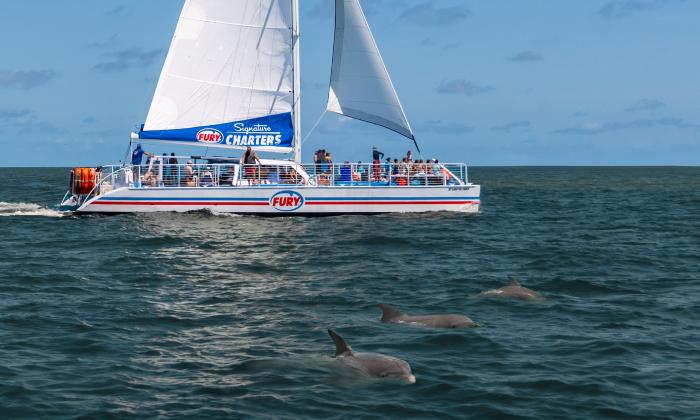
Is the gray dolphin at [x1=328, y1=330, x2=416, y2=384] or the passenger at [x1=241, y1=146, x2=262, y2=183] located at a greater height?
the passenger at [x1=241, y1=146, x2=262, y2=183]

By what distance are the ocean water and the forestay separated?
29.3ft

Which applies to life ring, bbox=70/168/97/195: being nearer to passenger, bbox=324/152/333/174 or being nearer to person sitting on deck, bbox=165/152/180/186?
person sitting on deck, bbox=165/152/180/186

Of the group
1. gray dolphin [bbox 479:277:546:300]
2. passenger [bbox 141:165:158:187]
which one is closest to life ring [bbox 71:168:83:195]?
passenger [bbox 141:165:158:187]

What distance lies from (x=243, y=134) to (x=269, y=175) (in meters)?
2.77

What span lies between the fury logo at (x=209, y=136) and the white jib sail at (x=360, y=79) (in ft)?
17.4

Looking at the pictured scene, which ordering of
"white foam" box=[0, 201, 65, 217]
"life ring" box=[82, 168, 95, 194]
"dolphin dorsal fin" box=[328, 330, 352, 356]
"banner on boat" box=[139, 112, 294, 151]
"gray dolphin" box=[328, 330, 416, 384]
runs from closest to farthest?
"gray dolphin" box=[328, 330, 416, 384]
"dolphin dorsal fin" box=[328, 330, 352, 356]
"life ring" box=[82, 168, 95, 194]
"banner on boat" box=[139, 112, 294, 151]
"white foam" box=[0, 201, 65, 217]

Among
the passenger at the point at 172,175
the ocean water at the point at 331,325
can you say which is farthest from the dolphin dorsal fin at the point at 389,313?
the passenger at the point at 172,175

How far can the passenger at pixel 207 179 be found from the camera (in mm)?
37500

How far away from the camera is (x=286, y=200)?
37125 mm

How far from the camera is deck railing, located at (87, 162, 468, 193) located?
37500 mm

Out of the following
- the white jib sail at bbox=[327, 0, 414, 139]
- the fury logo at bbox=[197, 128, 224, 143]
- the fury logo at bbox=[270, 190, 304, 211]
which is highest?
the white jib sail at bbox=[327, 0, 414, 139]

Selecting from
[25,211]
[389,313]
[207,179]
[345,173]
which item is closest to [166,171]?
[207,179]

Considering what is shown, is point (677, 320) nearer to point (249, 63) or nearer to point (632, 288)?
point (632, 288)

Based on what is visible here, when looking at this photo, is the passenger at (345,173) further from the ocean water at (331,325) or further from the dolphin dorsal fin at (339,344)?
the dolphin dorsal fin at (339,344)
